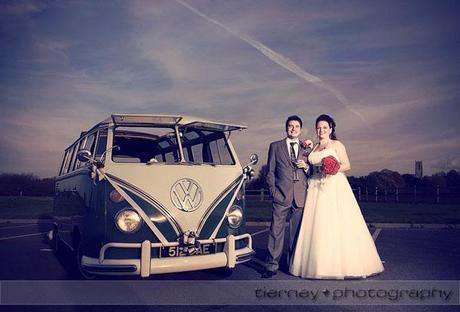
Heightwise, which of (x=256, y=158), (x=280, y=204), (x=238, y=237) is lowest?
(x=238, y=237)

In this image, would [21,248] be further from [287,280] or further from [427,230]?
[427,230]

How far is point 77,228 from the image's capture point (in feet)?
18.4

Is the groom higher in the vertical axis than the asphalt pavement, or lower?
higher

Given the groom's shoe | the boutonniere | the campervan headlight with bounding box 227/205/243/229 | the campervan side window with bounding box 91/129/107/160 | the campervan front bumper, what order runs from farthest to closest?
1. the boutonniere
2. the groom's shoe
3. the campervan side window with bounding box 91/129/107/160
4. the campervan headlight with bounding box 227/205/243/229
5. the campervan front bumper

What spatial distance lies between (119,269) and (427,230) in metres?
9.99

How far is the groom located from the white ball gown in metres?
0.16

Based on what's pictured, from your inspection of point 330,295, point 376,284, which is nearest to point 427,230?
point 376,284

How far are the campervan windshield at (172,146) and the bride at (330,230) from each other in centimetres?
129

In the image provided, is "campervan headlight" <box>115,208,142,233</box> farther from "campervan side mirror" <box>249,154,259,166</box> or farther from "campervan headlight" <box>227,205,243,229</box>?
"campervan side mirror" <box>249,154,259,166</box>

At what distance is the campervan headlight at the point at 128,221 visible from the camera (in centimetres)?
468

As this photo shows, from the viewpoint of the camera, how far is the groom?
18.4ft

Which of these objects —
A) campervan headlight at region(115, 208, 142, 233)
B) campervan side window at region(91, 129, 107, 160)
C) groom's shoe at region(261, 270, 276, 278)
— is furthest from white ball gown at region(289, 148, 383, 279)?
campervan side window at region(91, 129, 107, 160)

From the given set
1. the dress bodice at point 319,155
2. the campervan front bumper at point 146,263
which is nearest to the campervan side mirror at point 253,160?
the dress bodice at point 319,155

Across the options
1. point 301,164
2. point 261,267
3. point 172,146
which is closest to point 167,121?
point 172,146
